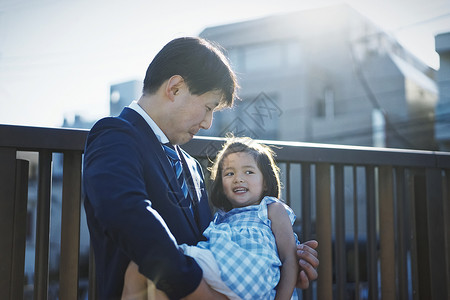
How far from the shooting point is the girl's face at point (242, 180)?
196 cm

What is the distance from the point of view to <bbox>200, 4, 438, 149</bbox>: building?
1705 centimetres

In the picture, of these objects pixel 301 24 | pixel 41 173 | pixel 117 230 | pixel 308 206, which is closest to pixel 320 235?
pixel 308 206

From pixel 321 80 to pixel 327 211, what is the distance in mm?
16764

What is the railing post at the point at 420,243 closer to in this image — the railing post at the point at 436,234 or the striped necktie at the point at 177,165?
the railing post at the point at 436,234

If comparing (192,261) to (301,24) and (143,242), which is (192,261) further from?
(301,24)

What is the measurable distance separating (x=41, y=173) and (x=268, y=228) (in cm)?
89

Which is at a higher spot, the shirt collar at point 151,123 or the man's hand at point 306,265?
the shirt collar at point 151,123

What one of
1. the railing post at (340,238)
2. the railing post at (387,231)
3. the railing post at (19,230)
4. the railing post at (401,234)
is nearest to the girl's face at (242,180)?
the railing post at (340,238)

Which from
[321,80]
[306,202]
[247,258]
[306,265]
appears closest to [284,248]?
[306,265]

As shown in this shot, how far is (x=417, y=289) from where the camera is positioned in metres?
2.71

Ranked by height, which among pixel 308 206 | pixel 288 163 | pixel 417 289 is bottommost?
pixel 417 289

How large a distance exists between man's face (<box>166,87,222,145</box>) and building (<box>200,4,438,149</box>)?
15.2 metres

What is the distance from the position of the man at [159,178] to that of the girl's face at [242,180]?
24cm

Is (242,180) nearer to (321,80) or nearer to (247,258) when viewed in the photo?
(247,258)
